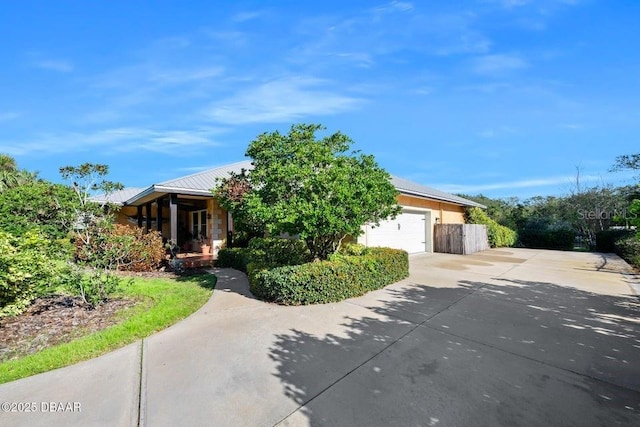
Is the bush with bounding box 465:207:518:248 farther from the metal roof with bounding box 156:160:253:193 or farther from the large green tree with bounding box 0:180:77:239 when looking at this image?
the large green tree with bounding box 0:180:77:239

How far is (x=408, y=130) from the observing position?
480 inches

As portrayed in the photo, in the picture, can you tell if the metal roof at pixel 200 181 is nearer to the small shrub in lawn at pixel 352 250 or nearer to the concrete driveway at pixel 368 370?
the small shrub in lawn at pixel 352 250

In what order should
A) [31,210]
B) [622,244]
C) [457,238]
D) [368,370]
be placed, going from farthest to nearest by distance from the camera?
[457,238], [622,244], [31,210], [368,370]

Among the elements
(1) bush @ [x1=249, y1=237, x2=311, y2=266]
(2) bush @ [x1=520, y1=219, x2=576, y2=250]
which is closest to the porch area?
(1) bush @ [x1=249, y1=237, x2=311, y2=266]

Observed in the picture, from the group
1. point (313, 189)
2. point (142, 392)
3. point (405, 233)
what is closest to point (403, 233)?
point (405, 233)

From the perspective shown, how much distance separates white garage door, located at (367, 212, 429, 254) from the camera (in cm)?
1217

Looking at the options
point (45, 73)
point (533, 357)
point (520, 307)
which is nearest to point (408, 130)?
point (520, 307)

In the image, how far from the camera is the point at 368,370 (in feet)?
11.4

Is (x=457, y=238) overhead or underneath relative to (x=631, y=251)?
overhead

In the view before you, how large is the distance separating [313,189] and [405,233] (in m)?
8.94

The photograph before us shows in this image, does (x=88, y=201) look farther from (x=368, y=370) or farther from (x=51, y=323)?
(x=368, y=370)

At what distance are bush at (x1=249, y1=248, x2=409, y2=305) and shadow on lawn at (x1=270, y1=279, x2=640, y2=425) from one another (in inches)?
38.8

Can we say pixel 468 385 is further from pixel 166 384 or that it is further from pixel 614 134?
pixel 614 134

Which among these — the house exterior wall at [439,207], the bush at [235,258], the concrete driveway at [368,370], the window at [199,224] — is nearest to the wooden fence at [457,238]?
the house exterior wall at [439,207]
